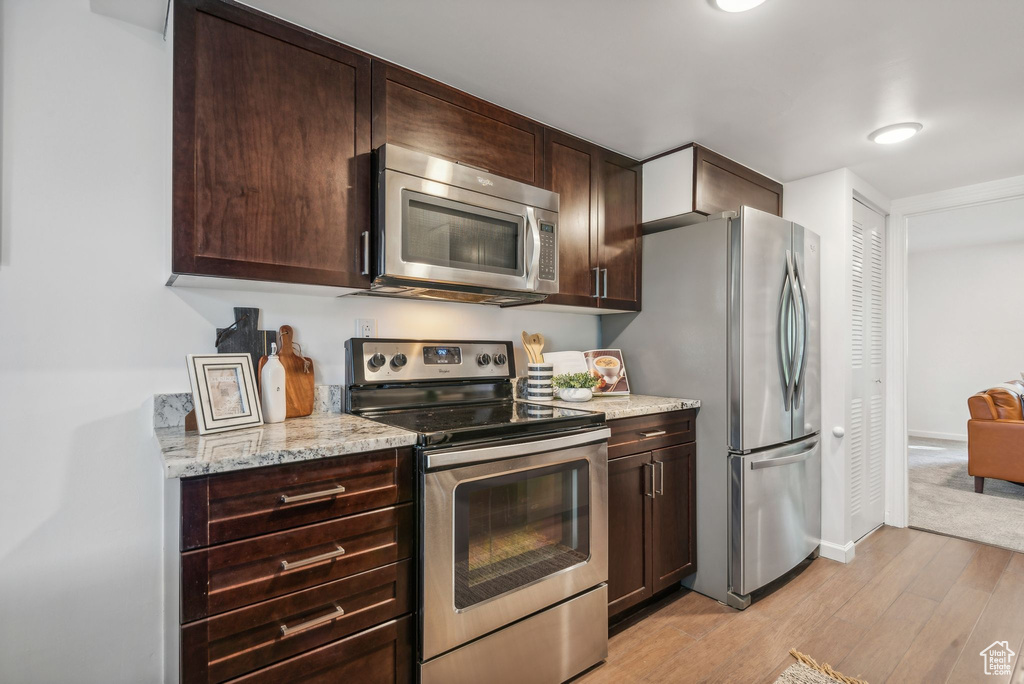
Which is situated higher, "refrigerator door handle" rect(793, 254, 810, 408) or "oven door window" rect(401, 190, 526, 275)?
"oven door window" rect(401, 190, 526, 275)

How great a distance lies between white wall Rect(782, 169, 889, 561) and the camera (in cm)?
299

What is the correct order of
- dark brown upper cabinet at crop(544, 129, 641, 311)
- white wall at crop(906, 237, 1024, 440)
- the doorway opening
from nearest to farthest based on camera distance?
dark brown upper cabinet at crop(544, 129, 641, 311) < the doorway opening < white wall at crop(906, 237, 1024, 440)

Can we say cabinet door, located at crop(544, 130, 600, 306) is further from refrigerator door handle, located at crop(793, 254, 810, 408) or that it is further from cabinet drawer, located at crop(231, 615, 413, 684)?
cabinet drawer, located at crop(231, 615, 413, 684)

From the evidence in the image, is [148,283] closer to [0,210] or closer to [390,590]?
[0,210]

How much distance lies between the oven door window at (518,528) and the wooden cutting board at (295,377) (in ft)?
2.32

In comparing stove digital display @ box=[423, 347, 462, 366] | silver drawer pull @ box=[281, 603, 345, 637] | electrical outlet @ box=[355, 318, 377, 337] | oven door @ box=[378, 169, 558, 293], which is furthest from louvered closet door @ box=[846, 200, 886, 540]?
silver drawer pull @ box=[281, 603, 345, 637]

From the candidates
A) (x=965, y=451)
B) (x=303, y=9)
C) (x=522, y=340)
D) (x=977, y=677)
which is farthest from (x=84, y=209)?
(x=965, y=451)

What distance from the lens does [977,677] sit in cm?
189

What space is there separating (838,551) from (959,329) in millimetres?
5431

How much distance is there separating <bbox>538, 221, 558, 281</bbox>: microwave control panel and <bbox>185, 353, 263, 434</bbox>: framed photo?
1.22m

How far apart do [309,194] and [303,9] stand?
1.87ft

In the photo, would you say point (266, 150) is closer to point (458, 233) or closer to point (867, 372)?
point (458, 233)

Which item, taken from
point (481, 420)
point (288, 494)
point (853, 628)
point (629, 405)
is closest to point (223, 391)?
point (288, 494)

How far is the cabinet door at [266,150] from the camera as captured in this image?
1.50 meters
